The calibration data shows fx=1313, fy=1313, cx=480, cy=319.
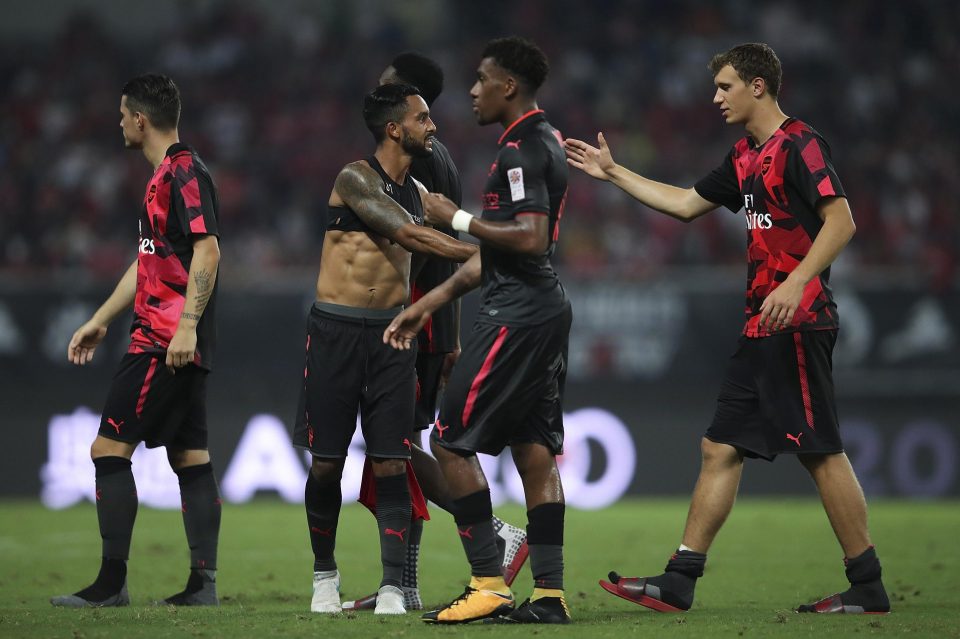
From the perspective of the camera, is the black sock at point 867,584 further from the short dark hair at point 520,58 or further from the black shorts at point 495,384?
the short dark hair at point 520,58

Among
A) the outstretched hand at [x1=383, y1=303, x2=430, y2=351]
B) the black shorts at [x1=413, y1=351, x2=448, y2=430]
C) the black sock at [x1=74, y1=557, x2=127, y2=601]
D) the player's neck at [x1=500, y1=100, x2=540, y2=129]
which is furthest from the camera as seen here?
the black shorts at [x1=413, y1=351, x2=448, y2=430]

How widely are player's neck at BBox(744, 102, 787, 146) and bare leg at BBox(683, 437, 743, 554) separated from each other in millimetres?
1441

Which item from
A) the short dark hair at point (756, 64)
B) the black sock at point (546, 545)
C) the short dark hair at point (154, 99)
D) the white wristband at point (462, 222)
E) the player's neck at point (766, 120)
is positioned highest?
the short dark hair at point (756, 64)

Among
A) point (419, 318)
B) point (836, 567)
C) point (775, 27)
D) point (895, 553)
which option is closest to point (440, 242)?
point (419, 318)

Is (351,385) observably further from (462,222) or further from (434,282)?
(462,222)

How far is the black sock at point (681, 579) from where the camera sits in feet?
19.0

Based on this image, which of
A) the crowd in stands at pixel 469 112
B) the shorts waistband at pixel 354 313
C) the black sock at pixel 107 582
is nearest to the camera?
the shorts waistband at pixel 354 313

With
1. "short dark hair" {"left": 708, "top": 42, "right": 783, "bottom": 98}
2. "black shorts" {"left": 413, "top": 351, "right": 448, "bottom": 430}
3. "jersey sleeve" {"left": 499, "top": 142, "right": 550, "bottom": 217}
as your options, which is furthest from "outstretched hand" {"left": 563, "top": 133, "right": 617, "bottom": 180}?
"black shorts" {"left": 413, "top": 351, "right": 448, "bottom": 430}

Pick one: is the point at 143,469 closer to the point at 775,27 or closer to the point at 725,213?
the point at 725,213

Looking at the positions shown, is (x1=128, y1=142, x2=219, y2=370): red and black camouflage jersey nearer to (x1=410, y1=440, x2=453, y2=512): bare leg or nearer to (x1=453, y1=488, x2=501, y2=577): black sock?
(x1=410, y1=440, x2=453, y2=512): bare leg

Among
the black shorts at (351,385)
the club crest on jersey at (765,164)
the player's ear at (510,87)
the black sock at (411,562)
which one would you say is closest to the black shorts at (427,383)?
the black sock at (411,562)

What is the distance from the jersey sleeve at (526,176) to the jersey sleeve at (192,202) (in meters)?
1.63

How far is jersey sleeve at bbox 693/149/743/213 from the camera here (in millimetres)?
6203

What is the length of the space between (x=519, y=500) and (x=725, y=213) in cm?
460
